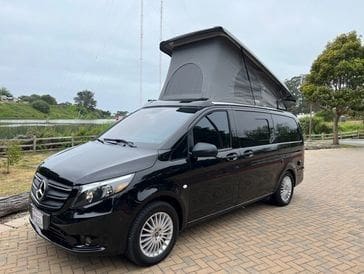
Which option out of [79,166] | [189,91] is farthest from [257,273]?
[189,91]

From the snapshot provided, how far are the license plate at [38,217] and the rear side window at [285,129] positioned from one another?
383cm

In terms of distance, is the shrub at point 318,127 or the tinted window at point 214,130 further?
the shrub at point 318,127

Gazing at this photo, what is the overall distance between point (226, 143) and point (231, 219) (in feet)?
4.49

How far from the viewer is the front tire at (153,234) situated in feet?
10.8

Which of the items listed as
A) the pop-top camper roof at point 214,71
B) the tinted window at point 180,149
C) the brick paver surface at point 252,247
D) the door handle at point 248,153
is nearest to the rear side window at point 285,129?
the pop-top camper roof at point 214,71

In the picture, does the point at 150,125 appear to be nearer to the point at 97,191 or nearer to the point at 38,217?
the point at 97,191

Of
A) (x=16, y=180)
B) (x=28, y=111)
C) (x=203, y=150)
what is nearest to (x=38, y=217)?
(x=203, y=150)

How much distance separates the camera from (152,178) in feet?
11.1

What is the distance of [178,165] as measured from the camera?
12.2 ft

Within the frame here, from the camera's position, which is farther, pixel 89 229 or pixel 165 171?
pixel 165 171

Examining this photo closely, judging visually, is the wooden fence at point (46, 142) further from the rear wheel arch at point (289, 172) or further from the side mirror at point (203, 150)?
the side mirror at point (203, 150)

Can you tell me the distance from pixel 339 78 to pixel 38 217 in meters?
20.0

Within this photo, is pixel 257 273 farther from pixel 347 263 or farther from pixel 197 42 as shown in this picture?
pixel 197 42

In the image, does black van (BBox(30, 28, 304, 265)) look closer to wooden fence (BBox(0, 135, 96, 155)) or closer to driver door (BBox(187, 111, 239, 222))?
driver door (BBox(187, 111, 239, 222))
